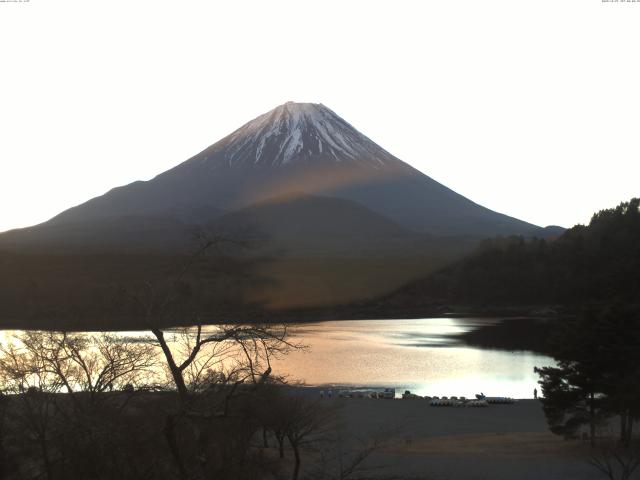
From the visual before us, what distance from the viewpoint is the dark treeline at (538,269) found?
220 ft

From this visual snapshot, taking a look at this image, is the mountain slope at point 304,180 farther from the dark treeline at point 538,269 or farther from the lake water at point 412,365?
the lake water at point 412,365

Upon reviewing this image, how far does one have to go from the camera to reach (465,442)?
14281 millimetres

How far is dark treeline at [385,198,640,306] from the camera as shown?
66938mm

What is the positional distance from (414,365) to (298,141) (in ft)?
343

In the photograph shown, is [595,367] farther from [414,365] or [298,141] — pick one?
[298,141]

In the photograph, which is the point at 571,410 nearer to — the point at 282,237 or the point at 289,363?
the point at 289,363

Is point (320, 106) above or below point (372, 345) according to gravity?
above

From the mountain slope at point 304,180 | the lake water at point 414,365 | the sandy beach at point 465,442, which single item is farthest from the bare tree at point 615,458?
the mountain slope at point 304,180

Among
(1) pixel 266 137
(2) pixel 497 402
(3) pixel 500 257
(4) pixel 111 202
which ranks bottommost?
(2) pixel 497 402

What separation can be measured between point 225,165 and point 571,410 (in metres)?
119

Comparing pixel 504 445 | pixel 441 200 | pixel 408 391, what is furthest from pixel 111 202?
pixel 504 445

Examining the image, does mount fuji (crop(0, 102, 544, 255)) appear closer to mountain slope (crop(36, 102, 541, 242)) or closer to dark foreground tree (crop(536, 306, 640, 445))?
mountain slope (crop(36, 102, 541, 242))

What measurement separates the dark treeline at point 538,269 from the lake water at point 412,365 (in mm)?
28499

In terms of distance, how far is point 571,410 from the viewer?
1296cm
